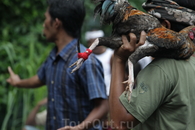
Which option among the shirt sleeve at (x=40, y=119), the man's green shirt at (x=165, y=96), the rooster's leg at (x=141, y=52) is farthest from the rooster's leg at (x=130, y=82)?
the shirt sleeve at (x=40, y=119)

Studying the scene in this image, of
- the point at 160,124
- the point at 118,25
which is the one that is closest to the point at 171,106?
the point at 160,124

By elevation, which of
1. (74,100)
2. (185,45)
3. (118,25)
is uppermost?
(118,25)

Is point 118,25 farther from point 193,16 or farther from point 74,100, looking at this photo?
point 74,100

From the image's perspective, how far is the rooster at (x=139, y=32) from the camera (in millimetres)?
1663

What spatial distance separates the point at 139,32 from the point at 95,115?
1.05 m

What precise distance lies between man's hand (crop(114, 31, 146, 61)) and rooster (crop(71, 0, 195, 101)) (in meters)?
0.02

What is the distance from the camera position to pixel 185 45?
1.71 meters

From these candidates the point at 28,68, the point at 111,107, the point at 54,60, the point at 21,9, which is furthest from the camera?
the point at 21,9

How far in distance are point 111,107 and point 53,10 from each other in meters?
1.34

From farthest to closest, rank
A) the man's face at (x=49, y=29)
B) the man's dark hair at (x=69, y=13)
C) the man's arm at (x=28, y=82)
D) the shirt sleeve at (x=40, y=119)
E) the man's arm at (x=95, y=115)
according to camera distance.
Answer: the shirt sleeve at (x=40, y=119) → the man's arm at (x=28, y=82) → the man's face at (x=49, y=29) → the man's dark hair at (x=69, y=13) → the man's arm at (x=95, y=115)

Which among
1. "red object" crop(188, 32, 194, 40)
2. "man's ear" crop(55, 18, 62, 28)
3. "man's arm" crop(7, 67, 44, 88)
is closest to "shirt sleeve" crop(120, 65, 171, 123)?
"red object" crop(188, 32, 194, 40)

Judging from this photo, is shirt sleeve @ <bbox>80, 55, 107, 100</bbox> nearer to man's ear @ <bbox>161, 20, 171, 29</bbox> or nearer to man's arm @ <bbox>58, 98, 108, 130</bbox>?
man's arm @ <bbox>58, 98, 108, 130</bbox>

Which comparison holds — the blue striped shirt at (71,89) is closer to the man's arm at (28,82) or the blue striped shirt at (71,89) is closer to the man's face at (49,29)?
the man's face at (49,29)

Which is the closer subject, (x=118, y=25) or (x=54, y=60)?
(x=118, y=25)
